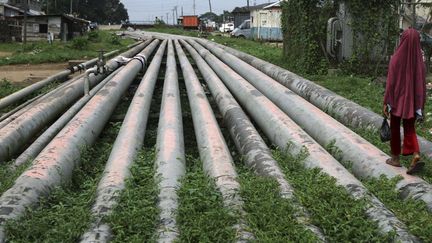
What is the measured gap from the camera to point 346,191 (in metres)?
3.51

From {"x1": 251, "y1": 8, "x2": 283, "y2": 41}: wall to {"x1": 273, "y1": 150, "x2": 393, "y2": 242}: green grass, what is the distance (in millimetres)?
32896

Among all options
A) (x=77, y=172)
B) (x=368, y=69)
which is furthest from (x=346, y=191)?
(x=368, y=69)

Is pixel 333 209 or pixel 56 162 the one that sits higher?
pixel 56 162

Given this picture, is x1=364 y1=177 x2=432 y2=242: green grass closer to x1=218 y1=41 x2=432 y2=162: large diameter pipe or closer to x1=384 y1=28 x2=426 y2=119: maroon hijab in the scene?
x1=384 y1=28 x2=426 y2=119: maroon hijab

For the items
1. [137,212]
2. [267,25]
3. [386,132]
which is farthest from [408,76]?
[267,25]

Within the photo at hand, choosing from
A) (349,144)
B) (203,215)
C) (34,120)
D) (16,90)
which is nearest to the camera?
(203,215)

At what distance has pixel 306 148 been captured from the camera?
14.4 feet


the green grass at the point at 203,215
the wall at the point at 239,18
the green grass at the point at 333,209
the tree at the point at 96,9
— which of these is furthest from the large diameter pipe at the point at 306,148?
the tree at the point at 96,9

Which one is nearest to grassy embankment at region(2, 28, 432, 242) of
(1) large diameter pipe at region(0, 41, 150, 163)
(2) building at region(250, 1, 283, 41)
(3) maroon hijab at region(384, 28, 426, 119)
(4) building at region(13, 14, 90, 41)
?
(3) maroon hijab at region(384, 28, 426, 119)

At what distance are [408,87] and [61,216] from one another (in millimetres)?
2808

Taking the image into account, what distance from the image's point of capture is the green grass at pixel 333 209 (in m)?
3.03

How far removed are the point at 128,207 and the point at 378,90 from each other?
7064 millimetres

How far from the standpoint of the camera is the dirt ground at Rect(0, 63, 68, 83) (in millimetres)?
14102

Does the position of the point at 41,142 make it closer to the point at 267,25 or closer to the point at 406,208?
the point at 406,208
